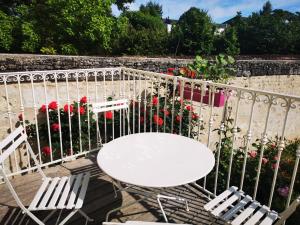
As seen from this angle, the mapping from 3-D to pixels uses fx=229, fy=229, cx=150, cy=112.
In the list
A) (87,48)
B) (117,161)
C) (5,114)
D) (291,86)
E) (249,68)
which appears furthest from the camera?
(87,48)

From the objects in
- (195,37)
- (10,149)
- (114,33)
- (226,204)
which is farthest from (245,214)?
(195,37)

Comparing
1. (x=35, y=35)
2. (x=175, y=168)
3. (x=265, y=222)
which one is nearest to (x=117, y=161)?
(x=175, y=168)

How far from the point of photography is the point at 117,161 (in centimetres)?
187

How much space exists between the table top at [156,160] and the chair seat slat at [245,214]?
40 cm

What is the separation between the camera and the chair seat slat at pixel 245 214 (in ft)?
5.44

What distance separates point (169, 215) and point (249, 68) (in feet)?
18.7

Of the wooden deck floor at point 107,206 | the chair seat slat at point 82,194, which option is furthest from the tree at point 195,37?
the chair seat slat at point 82,194

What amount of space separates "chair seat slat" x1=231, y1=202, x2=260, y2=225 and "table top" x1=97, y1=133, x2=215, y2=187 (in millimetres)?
403

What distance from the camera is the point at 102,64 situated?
14.6ft

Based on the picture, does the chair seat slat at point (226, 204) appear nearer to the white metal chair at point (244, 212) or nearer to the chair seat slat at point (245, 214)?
the white metal chair at point (244, 212)

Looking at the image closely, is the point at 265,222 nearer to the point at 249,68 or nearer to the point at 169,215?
the point at 169,215

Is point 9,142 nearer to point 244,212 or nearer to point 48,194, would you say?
point 48,194

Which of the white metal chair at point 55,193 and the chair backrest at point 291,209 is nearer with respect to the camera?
the chair backrest at point 291,209

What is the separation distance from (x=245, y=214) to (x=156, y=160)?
0.79 m
